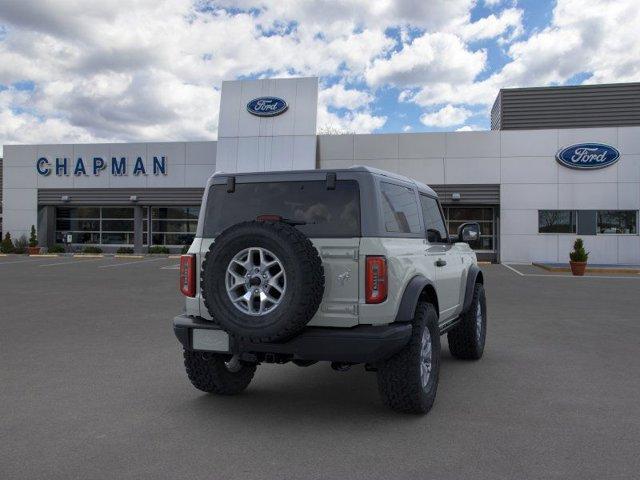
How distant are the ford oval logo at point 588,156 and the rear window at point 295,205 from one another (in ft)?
80.6

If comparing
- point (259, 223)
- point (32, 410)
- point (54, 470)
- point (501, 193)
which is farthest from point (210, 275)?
point (501, 193)

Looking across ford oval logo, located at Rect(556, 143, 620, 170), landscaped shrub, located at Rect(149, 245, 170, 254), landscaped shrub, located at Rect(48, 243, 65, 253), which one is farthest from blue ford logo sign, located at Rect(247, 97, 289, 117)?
landscaped shrub, located at Rect(48, 243, 65, 253)

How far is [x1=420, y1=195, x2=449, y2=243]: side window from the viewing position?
5652 mm

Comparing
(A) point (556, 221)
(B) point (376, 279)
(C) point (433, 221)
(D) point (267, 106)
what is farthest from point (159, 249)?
(B) point (376, 279)

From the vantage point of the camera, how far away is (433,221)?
20.0 feet

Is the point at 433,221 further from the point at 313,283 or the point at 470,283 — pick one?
the point at 313,283

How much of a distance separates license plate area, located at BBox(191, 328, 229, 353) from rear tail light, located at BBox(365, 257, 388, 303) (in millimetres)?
1122

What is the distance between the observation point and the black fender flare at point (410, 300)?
441cm

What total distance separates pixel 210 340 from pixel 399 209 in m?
1.89

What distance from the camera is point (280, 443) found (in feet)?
13.4

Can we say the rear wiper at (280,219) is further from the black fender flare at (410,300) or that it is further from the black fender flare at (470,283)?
the black fender flare at (470,283)

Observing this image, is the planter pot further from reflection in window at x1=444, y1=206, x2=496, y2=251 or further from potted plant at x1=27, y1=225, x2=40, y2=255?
potted plant at x1=27, y1=225, x2=40, y2=255

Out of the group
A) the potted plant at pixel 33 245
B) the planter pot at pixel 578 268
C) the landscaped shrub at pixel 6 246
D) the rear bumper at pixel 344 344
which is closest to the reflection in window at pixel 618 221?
the planter pot at pixel 578 268

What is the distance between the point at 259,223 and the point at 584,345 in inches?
213
